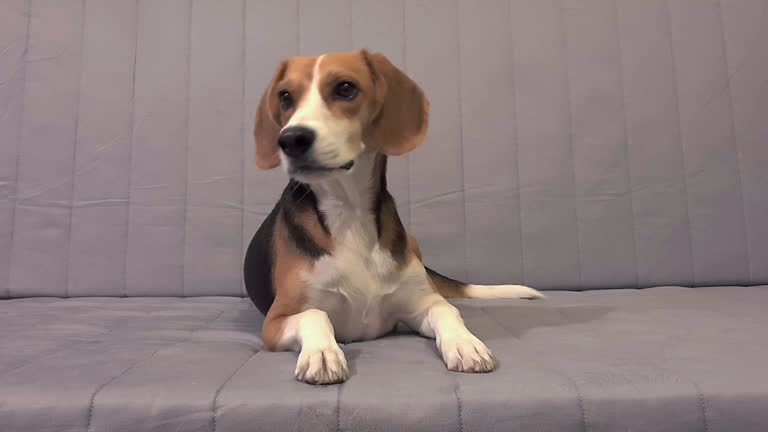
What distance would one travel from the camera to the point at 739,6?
7.35ft

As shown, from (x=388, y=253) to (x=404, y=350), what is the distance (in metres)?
0.28

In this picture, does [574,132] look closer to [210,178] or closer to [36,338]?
[210,178]

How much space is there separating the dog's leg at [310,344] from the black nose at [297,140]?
375mm

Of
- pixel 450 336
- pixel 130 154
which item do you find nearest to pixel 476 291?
pixel 450 336

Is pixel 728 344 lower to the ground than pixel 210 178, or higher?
lower

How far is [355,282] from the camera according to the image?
126 centimetres

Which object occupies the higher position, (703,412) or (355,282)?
(355,282)

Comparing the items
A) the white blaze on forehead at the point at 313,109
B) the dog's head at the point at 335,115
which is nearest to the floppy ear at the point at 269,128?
the dog's head at the point at 335,115

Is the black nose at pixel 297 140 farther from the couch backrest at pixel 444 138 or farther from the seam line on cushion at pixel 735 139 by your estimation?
the seam line on cushion at pixel 735 139

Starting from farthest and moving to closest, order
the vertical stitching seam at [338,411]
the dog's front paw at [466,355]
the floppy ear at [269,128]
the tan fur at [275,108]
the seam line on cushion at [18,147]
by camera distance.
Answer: the seam line on cushion at [18,147] → the floppy ear at [269,128] → the tan fur at [275,108] → the dog's front paw at [466,355] → the vertical stitching seam at [338,411]

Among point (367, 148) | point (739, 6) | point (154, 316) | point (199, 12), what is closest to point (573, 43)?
point (739, 6)

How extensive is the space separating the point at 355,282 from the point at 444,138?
3.65 ft

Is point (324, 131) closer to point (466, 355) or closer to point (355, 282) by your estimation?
point (355, 282)

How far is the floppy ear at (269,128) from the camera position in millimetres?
1420
